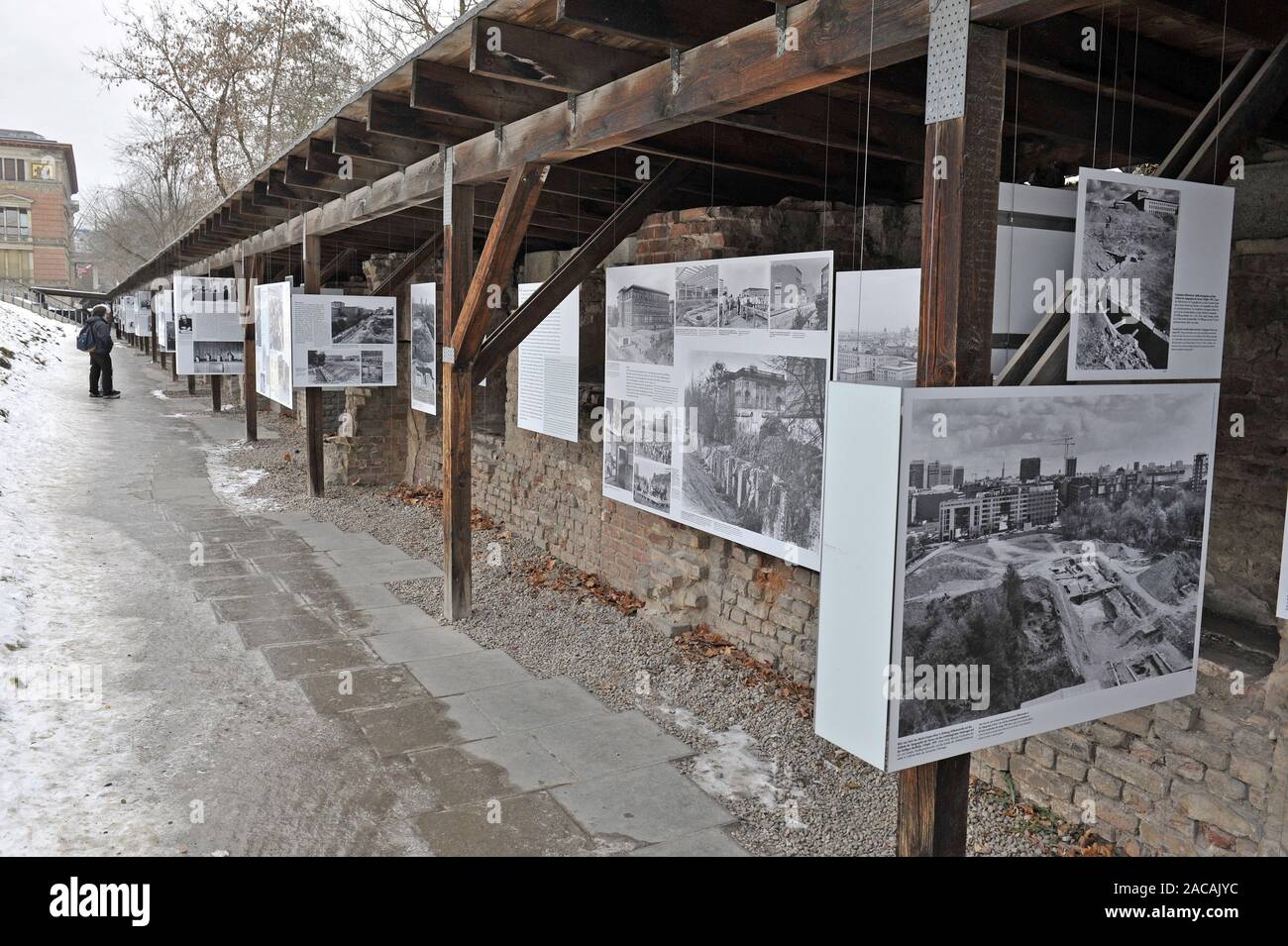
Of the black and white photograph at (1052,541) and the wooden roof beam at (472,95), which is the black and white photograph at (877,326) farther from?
the wooden roof beam at (472,95)

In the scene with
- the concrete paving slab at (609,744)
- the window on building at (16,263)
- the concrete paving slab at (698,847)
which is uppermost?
the window on building at (16,263)

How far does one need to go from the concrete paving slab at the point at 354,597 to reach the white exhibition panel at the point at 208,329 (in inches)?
436

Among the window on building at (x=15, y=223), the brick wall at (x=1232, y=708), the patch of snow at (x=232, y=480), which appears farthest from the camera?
the window on building at (x=15, y=223)

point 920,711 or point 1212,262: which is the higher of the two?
point 1212,262

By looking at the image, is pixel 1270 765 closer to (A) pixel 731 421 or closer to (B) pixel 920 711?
(B) pixel 920 711

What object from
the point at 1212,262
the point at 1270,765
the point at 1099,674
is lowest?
the point at 1270,765

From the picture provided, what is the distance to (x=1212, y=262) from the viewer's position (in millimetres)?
3307

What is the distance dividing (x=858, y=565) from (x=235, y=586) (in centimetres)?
692

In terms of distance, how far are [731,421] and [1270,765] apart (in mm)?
3388

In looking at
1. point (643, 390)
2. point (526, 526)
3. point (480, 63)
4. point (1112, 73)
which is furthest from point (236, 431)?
point (1112, 73)

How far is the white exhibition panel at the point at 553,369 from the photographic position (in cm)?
802

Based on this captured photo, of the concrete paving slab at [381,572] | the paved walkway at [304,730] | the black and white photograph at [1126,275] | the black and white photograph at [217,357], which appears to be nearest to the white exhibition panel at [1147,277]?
the black and white photograph at [1126,275]

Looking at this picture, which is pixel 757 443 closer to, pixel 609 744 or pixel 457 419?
pixel 609 744

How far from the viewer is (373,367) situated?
1166cm
